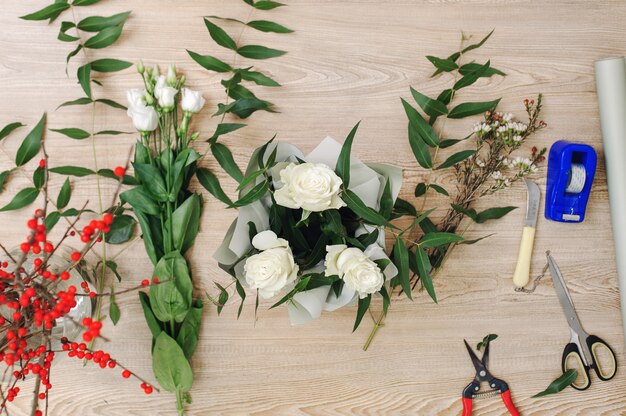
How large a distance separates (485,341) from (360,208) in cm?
47

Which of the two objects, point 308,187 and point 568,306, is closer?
point 308,187

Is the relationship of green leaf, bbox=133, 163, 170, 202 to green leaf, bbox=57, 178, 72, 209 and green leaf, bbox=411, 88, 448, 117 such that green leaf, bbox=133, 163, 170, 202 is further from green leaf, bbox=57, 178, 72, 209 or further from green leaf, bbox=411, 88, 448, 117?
green leaf, bbox=411, 88, 448, 117

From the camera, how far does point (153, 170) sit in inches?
38.5

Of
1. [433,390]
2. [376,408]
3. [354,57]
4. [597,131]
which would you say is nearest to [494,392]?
[433,390]

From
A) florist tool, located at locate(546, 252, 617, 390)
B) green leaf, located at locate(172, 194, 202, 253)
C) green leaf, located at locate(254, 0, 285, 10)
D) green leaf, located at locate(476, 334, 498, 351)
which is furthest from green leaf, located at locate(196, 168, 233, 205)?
florist tool, located at locate(546, 252, 617, 390)

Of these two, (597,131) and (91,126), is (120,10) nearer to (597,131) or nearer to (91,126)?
(91,126)

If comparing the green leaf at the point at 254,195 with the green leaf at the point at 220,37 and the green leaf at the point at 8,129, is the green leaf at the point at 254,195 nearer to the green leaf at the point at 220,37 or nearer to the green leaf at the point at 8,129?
the green leaf at the point at 220,37

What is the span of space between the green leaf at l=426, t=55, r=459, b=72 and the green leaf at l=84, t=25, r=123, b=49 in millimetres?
632


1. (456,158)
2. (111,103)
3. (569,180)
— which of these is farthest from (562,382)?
(111,103)

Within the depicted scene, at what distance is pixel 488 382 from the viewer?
1.10 meters

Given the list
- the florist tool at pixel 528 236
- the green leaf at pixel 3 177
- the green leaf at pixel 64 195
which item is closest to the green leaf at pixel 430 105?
the florist tool at pixel 528 236

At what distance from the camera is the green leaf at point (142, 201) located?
3.22 feet

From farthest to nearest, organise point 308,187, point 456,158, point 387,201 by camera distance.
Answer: point 456,158
point 387,201
point 308,187

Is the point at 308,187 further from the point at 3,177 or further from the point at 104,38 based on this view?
the point at 3,177
